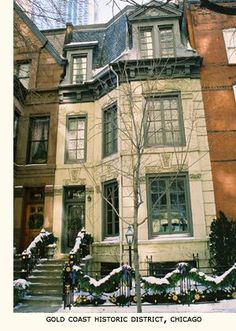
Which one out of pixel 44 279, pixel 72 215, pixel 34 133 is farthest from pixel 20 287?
pixel 34 133

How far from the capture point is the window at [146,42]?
11266 millimetres

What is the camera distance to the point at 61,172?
11734 millimetres

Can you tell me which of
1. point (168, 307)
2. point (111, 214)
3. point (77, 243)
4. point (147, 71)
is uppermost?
point (147, 71)

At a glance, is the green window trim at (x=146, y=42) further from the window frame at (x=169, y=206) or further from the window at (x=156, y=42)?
the window frame at (x=169, y=206)

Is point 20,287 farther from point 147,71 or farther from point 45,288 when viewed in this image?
point 147,71

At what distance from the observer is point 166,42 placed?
453 inches

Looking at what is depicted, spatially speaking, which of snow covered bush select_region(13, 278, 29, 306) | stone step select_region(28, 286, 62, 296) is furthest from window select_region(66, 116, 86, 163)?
snow covered bush select_region(13, 278, 29, 306)

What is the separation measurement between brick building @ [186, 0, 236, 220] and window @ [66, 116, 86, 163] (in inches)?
186

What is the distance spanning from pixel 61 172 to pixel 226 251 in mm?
6439

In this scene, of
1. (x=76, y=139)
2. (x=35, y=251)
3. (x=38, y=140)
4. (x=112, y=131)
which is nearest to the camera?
(x=35, y=251)

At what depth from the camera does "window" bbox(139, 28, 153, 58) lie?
1127 cm

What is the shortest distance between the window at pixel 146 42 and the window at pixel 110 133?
222cm

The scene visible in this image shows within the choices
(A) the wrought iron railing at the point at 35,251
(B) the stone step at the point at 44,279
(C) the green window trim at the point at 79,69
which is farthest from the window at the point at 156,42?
(B) the stone step at the point at 44,279

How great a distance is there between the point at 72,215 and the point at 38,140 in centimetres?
341
